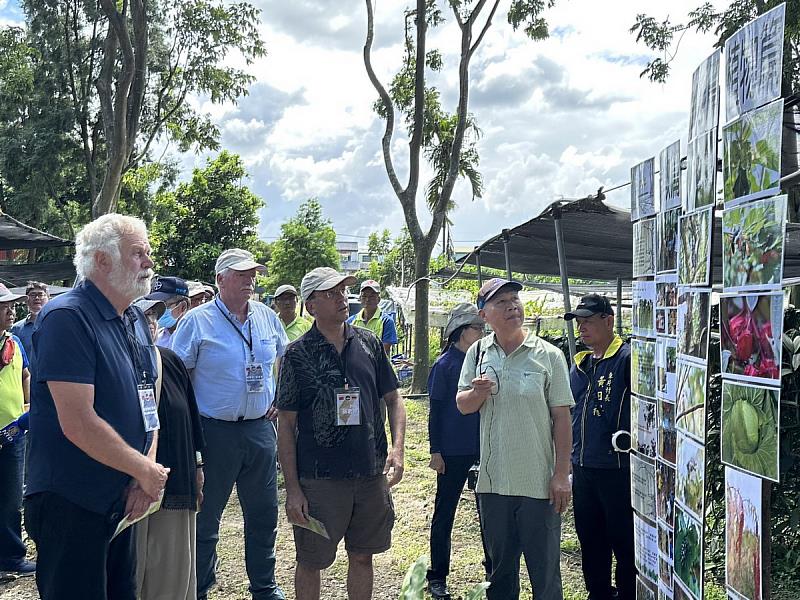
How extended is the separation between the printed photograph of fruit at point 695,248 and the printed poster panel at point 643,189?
661 millimetres

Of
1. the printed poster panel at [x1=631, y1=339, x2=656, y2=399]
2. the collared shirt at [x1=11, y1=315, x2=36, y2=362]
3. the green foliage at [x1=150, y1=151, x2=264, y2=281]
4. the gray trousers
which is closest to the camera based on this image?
the gray trousers

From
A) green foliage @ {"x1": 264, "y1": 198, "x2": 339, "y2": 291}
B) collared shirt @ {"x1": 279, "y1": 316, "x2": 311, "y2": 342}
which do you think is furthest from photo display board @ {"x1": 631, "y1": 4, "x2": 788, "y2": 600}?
green foliage @ {"x1": 264, "y1": 198, "x2": 339, "y2": 291}

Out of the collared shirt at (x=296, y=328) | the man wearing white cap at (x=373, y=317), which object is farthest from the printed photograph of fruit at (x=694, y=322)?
the man wearing white cap at (x=373, y=317)

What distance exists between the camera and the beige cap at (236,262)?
14.8ft

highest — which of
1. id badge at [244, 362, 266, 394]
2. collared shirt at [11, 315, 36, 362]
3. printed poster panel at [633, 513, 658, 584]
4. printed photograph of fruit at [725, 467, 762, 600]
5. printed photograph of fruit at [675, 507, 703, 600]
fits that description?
collared shirt at [11, 315, 36, 362]

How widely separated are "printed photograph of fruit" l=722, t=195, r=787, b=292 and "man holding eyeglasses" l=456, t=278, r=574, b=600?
125cm

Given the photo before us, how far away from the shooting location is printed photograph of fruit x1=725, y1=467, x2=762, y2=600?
2434 millimetres

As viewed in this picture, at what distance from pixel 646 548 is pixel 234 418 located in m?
2.36

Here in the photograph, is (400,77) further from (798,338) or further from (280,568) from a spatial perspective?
(798,338)

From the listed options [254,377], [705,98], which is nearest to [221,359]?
[254,377]

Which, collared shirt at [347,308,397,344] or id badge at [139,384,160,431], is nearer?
id badge at [139,384,160,431]

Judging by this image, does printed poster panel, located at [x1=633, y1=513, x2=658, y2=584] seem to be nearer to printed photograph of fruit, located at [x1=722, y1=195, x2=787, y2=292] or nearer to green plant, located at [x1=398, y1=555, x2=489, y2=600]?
printed photograph of fruit, located at [x1=722, y1=195, x2=787, y2=292]

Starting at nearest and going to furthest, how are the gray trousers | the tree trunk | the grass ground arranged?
the gray trousers
the grass ground
the tree trunk

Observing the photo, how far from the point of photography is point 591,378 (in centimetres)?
429
